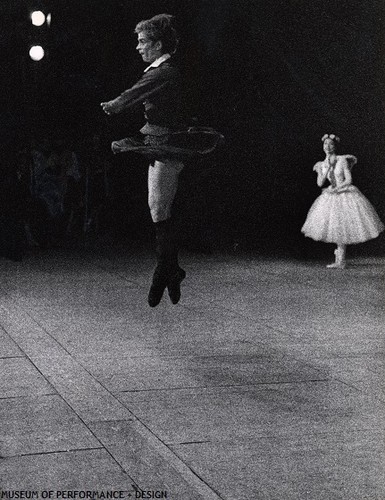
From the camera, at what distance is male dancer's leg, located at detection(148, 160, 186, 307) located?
4266 mm

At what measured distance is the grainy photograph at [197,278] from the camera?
508cm

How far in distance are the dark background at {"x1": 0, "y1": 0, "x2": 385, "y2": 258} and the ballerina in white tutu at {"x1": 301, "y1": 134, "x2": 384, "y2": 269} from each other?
855 millimetres

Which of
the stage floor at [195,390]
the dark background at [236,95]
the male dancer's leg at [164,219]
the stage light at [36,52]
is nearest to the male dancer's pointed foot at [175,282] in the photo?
the male dancer's leg at [164,219]

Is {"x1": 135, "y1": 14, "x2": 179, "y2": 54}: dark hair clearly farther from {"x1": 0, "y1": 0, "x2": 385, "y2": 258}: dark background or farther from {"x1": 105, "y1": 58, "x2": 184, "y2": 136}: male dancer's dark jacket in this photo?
{"x1": 0, "y1": 0, "x2": 385, "y2": 258}: dark background

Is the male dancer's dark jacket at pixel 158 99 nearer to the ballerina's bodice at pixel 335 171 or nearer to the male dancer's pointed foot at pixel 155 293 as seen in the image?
the male dancer's pointed foot at pixel 155 293

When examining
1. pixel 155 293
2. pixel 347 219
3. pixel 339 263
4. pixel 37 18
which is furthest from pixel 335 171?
pixel 155 293

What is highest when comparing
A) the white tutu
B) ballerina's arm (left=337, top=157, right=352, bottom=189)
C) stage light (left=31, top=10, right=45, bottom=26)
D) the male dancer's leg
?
stage light (left=31, top=10, right=45, bottom=26)

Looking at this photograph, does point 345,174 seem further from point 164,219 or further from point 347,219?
point 164,219

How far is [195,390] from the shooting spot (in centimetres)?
748

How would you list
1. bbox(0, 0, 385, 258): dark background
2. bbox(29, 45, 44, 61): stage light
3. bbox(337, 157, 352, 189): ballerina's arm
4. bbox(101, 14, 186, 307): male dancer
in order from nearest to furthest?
bbox(101, 14, 186, 307): male dancer
bbox(29, 45, 44, 61): stage light
bbox(0, 0, 385, 258): dark background
bbox(337, 157, 352, 189): ballerina's arm

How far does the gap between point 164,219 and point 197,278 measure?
9758mm

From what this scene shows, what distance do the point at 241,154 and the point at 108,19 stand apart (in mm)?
11443

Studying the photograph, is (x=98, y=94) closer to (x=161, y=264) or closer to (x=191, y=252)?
(x=191, y=252)

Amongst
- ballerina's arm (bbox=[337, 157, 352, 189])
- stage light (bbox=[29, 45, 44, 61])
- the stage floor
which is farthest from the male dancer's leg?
ballerina's arm (bbox=[337, 157, 352, 189])
